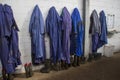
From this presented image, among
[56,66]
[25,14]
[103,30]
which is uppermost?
[25,14]

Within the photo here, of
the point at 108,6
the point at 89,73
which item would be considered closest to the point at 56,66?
the point at 89,73

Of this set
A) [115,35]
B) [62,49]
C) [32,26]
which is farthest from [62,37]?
[115,35]

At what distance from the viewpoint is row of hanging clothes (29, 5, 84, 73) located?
414 centimetres

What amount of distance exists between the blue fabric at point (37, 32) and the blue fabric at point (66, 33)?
622 mm

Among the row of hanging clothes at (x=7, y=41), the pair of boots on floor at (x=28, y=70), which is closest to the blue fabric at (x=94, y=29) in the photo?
the pair of boots on floor at (x=28, y=70)

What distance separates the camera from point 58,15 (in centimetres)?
447

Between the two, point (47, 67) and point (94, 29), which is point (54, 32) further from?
point (94, 29)

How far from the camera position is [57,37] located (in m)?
4.43

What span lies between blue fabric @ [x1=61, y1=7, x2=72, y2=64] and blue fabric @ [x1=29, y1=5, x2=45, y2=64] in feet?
2.04

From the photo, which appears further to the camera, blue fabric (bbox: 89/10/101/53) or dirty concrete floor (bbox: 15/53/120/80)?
blue fabric (bbox: 89/10/101/53)

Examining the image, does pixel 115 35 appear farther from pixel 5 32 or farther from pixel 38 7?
pixel 5 32

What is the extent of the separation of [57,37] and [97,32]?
156 centimetres

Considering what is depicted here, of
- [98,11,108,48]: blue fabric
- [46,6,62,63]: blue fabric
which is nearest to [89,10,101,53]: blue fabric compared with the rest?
[98,11,108,48]: blue fabric

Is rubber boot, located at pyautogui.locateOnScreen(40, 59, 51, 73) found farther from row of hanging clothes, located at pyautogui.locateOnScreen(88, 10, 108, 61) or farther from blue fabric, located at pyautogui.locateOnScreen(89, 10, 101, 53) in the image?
blue fabric, located at pyautogui.locateOnScreen(89, 10, 101, 53)
